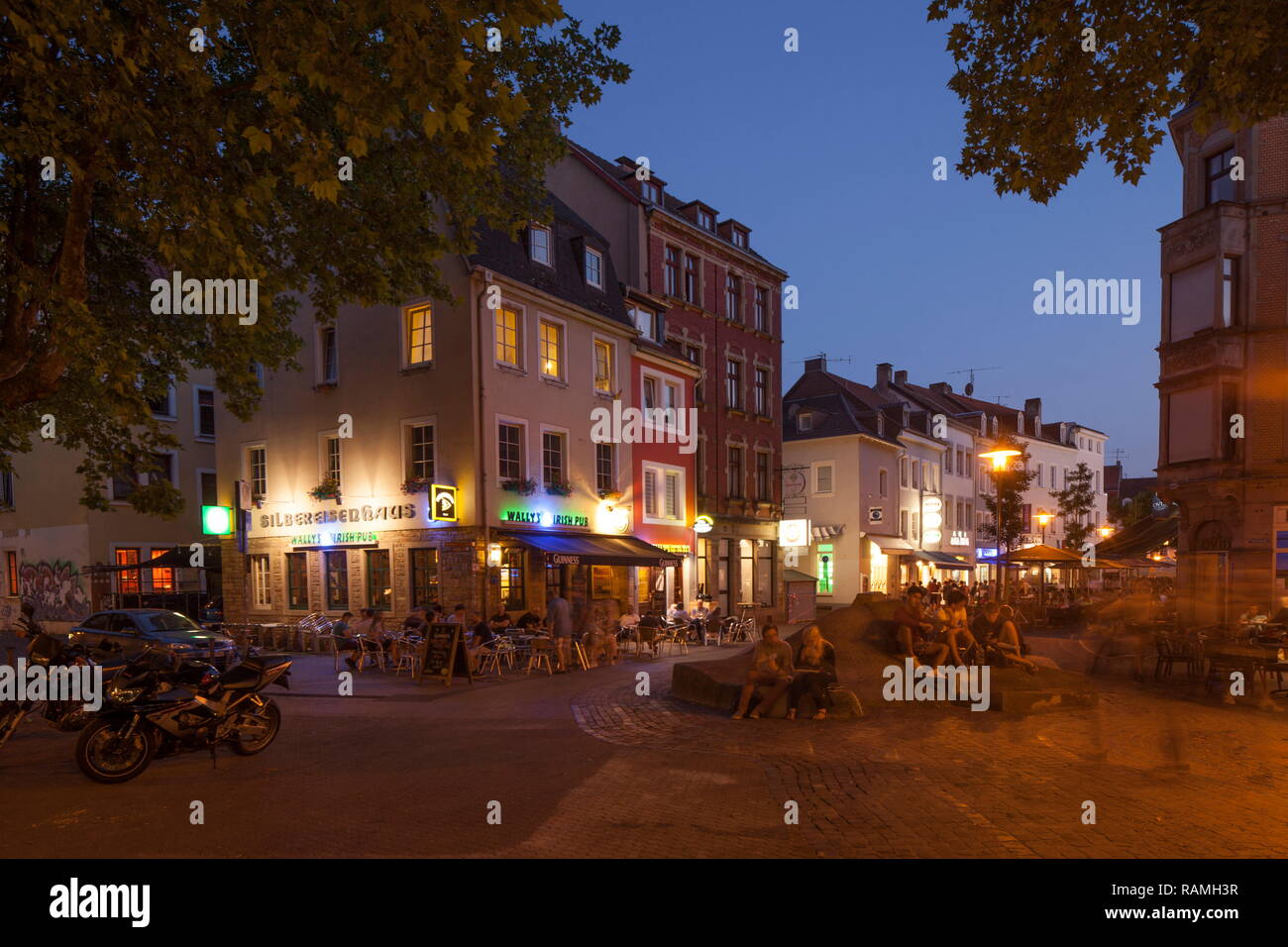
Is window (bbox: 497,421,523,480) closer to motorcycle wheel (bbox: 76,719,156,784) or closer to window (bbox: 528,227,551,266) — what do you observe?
window (bbox: 528,227,551,266)

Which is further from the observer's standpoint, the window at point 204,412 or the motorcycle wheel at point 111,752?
the window at point 204,412

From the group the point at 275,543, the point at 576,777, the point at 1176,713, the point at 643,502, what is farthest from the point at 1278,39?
the point at 275,543

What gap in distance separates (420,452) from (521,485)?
277 centimetres

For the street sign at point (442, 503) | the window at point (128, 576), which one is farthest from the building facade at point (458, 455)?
the window at point (128, 576)

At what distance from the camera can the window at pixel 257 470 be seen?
2548 centimetres

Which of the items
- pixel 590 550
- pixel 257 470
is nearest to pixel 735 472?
pixel 590 550

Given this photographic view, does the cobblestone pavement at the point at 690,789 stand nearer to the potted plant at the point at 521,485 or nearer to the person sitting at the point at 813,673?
the person sitting at the point at 813,673

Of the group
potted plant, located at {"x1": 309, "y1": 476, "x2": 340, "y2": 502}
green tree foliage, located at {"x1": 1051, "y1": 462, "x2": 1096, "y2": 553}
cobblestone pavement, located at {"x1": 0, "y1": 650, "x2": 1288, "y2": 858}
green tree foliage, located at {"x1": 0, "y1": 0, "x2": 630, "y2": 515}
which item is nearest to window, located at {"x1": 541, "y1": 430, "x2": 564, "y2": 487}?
potted plant, located at {"x1": 309, "y1": 476, "x2": 340, "y2": 502}

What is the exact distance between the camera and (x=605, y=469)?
84.1 feet

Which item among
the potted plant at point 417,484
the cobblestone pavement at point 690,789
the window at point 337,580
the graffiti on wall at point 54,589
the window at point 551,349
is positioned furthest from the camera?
the graffiti on wall at point 54,589

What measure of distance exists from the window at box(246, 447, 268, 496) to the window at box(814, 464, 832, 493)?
81.8 ft

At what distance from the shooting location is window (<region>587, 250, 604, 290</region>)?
2606 centimetres

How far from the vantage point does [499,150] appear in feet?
40.8

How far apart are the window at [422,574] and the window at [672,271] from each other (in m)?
13.6
